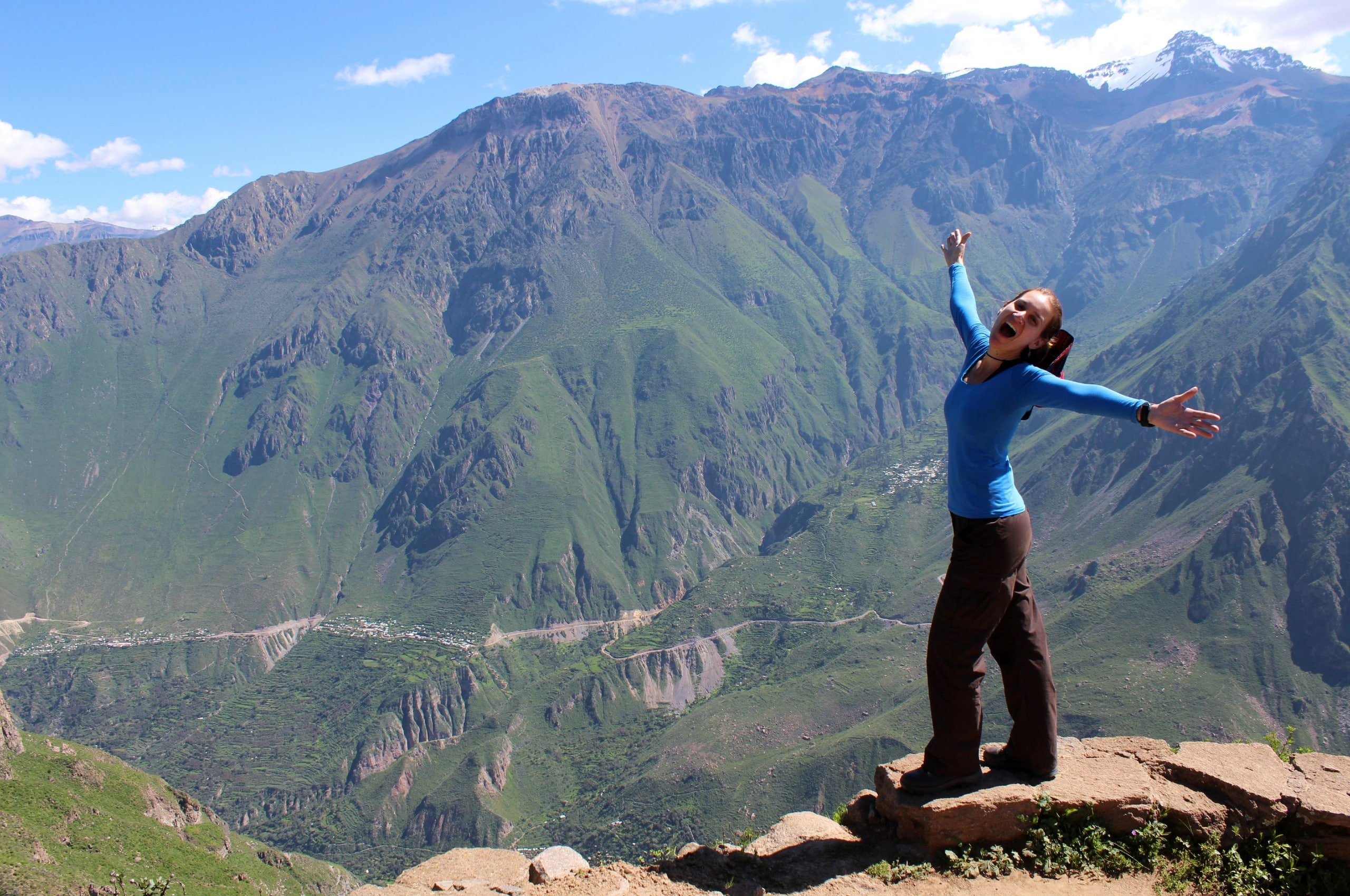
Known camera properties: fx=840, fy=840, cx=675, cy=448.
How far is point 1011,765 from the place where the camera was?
1108 cm

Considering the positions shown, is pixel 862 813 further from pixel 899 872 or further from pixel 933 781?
pixel 899 872

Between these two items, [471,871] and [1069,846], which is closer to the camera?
[1069,846]

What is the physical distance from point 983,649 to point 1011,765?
6.26 feet

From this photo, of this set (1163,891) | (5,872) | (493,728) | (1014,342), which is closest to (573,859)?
(1163,891)

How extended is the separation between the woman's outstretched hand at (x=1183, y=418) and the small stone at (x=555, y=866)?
917 centimetres

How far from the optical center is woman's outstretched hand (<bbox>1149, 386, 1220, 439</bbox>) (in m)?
8.18

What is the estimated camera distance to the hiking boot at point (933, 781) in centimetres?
1061

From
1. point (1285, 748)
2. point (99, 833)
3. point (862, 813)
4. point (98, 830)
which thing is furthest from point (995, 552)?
point (98, 830)

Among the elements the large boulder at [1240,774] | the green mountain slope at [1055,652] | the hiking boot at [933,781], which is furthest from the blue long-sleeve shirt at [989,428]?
the green mountain slope at [1055,652]

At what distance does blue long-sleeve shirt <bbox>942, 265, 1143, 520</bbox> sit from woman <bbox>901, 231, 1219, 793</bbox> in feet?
0.04

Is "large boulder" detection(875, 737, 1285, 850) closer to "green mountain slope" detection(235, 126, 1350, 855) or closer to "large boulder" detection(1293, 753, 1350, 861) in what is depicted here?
"large boulder" detection(1293, 753, 1350, 861)

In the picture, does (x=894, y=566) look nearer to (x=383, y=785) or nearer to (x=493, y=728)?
(x=493, y=728)

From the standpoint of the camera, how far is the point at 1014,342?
9.49 metres

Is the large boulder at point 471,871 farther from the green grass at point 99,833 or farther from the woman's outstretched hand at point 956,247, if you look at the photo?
the green grass at point 99,833
